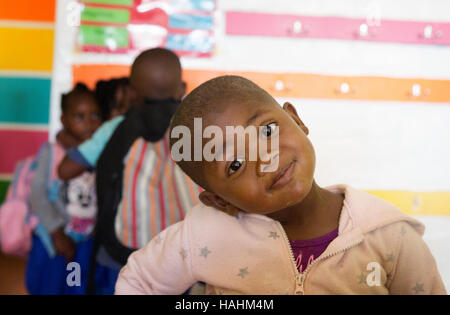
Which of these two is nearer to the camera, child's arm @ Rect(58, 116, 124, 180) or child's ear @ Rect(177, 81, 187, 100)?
child's ear @ Rect(177, 81, 187, 100)

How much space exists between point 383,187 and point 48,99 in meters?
1.12

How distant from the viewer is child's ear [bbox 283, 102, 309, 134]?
0.60m

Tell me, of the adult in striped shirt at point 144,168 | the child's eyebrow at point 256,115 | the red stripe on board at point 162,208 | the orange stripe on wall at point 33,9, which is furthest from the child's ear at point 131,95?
the child's eyebrow at point 256,115

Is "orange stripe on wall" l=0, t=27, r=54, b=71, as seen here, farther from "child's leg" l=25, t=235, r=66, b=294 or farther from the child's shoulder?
the child's shoulder

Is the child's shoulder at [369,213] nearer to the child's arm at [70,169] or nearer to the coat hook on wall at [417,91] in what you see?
the coat hook on wall at [417,91]

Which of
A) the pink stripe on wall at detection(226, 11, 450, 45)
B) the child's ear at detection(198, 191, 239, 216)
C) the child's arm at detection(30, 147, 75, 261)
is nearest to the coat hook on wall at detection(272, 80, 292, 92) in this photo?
the pink stripe on wall at detection(226, 11, 450, 45)

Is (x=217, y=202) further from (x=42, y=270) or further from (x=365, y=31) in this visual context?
(x=42, y=270)

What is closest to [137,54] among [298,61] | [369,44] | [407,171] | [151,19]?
[151,19]

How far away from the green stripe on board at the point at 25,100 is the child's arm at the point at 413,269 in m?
1.15

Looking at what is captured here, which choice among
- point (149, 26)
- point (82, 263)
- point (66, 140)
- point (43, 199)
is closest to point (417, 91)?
point (149, 26)

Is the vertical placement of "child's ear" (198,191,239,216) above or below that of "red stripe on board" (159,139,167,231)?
above

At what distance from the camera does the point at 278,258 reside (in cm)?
62

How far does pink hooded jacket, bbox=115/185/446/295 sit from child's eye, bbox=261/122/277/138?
163mm

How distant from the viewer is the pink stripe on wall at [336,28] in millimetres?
641
